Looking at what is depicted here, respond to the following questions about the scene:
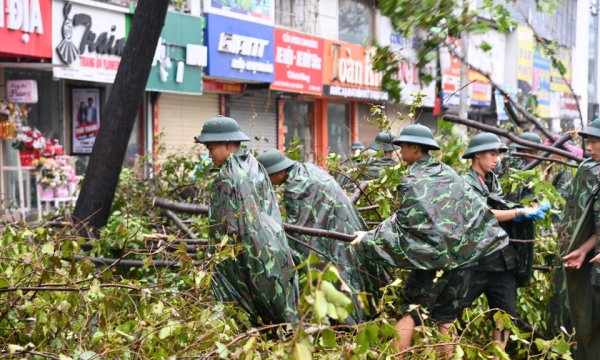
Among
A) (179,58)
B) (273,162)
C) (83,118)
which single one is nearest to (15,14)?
(83,118)

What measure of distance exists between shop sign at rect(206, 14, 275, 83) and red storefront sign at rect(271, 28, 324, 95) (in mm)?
501

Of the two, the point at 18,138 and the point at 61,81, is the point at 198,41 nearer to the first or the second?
the point at 61,81

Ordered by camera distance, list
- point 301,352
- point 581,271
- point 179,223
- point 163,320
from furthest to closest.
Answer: point 179,223, point 581,271, point 163,320, point 301,352

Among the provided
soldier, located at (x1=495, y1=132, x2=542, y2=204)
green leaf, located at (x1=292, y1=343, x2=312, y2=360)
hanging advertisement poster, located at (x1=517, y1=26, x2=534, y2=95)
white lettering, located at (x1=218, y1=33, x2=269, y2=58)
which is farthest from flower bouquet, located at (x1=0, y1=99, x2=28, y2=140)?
hanging advertisement poster, located at (x1=517, y1=26, x2=534, y2=95)

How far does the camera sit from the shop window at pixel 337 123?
2369 cm

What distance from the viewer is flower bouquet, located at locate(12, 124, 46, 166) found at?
42.0 ft

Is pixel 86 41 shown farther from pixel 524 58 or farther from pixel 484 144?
pixel 524 58

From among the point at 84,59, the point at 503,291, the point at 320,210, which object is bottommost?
the point at 503,291

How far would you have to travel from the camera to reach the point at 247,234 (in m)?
5.04

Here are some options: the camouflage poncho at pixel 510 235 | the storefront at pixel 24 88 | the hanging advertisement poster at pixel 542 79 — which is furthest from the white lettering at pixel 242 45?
the hanging advertisement poster at pixel 542 79

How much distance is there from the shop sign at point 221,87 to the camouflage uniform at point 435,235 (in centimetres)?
1345

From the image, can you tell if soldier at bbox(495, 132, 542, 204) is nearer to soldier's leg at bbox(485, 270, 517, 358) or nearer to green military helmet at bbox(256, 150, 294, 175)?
soldier's leg at bbox(485, 270, 517, 358)

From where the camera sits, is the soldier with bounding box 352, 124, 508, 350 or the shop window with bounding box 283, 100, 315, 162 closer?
the soldier with bounding box 352, 124, 508, 350

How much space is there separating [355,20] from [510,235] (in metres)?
18.6
